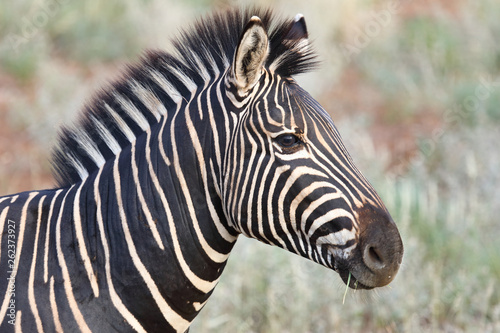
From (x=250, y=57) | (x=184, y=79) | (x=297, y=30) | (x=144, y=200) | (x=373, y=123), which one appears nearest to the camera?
(x=250, y=57)

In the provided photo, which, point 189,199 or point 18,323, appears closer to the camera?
point 18,323

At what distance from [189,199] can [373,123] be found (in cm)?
865

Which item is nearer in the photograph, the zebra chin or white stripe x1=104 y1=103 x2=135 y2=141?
the zebra chin

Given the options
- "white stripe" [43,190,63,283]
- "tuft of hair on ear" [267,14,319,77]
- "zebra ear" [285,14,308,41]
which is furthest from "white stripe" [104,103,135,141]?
"zebra ear" [285,14,308,41]

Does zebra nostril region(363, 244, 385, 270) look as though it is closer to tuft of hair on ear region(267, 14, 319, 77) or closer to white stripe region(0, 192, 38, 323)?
tuft of hair on ear region(267, 14, 319, 77)

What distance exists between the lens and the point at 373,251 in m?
2.73

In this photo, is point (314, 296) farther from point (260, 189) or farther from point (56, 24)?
point (56, 24)

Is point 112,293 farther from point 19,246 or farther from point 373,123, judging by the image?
point 373,123

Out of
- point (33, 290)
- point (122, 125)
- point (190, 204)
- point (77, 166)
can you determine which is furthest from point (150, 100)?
point (33, 290)

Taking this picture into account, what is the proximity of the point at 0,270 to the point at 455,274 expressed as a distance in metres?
4.91

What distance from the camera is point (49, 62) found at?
11289mm

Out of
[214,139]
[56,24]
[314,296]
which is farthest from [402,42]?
[214,139]

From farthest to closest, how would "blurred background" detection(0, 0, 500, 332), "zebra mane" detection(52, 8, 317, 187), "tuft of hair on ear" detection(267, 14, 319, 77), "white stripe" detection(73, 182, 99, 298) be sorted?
1. "blurred background" detection(0, 0, 500, 332)
2. "zebra mane" detection(52, 8, 317, 187)
3. "tuft of hair on ear" detection(267, 14, 319, 77)
4. "white stripe" detection(73, 182, 99, 298)

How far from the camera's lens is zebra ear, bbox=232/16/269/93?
281 centimetres
